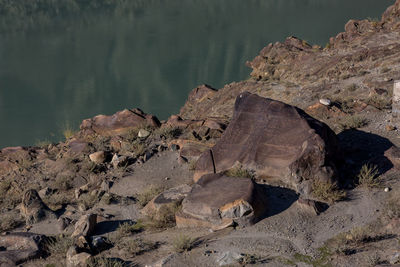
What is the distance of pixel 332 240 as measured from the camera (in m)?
6.30

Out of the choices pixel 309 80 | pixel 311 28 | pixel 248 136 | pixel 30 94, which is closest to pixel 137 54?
pixel 30 94

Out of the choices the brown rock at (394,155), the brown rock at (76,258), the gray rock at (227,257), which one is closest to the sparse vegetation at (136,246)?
the brown rock at (76,258)

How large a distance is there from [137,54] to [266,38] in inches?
485

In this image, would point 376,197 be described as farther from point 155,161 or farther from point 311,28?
point 311,28

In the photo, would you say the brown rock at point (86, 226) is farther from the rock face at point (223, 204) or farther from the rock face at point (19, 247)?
the rock face at point (223, 204)

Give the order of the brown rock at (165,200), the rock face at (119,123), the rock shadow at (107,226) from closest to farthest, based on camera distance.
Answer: the rock shadow at (107,226) < the brown rock at (165,200) < the rock face at (119,123)

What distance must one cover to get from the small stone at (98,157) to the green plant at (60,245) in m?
3.28

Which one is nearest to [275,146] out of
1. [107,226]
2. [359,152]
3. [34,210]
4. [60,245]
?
[359,152]

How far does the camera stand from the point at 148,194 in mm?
8328

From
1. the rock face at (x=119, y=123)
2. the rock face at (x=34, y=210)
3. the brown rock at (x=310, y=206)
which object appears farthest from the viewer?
the rock face at (x=119, y=123)

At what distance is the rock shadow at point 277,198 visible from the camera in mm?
7069

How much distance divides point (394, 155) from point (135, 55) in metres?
35.7

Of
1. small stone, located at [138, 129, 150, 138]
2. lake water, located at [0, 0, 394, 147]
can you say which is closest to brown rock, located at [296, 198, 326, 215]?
small stone, located at [138, 129, 150, 138]

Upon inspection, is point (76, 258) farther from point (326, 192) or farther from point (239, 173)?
point (326, 192)
